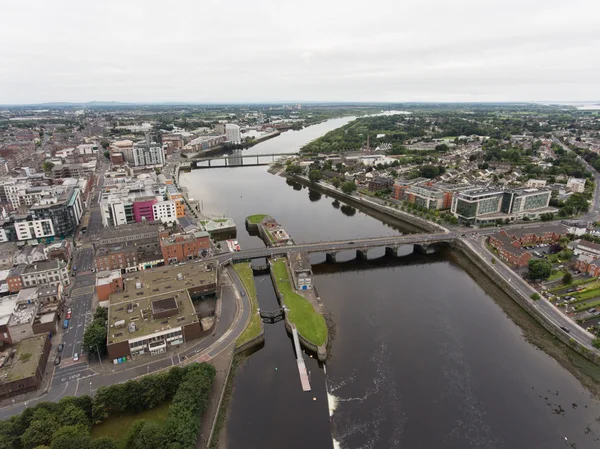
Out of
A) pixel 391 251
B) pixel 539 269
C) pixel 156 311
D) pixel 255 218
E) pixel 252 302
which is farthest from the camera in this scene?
pixel 255 218

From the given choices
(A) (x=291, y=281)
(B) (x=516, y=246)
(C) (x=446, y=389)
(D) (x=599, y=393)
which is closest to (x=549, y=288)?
(B) (x=516, y=246)

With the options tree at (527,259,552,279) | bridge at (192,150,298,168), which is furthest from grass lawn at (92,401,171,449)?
bridge at (192,150,298,168)

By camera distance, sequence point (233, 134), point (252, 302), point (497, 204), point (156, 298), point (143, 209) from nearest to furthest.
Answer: point (156, 298) → point (252, 302) → point (143, 209) → point (497, 204) → point (233, 134)

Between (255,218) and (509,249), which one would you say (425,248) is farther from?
(255,218)

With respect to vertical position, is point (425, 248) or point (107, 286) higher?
point (107, 286)

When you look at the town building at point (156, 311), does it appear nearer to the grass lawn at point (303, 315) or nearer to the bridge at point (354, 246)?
the bridge at point (354, 246)

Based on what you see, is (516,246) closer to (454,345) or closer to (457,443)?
(454,345)

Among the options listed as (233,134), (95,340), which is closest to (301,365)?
(95,340)

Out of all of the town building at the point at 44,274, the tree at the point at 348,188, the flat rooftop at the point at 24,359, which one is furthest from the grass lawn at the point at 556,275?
the town building at the point at 44,274
